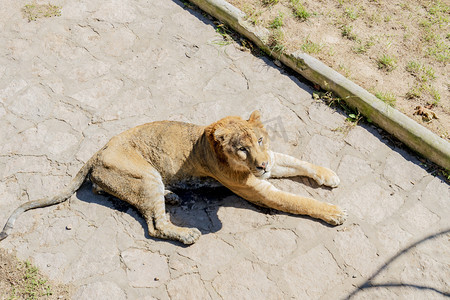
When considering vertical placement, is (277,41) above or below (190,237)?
above

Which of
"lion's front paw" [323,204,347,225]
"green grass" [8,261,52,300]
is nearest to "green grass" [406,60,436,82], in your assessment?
"lion's front paw" [323,204,347,225]

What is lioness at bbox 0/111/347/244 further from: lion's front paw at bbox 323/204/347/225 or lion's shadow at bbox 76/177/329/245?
lion's shadow at bbox 76/177/329/245

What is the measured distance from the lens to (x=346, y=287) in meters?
4.94

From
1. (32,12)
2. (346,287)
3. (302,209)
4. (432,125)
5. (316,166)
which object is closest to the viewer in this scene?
(346,287)

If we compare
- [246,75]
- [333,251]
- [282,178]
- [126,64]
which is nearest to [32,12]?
[126,64]

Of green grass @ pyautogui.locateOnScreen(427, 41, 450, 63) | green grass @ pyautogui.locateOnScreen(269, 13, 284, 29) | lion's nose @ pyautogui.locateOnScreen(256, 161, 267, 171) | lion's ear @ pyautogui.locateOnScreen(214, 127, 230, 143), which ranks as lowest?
lion's nose @ pyautogui.locateOnScreen(256, 161, 267, 171)

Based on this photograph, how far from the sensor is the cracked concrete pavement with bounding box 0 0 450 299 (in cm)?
504

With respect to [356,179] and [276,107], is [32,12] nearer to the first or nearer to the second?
[276,107]

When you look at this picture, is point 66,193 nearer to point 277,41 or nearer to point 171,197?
point 171,197

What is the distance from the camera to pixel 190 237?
207 inches

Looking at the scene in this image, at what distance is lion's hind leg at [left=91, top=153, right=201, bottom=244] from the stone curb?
318 cm

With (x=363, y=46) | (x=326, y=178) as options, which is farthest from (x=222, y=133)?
(x=363, y=46)

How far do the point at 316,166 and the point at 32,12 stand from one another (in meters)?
6.01

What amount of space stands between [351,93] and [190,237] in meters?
3.31
